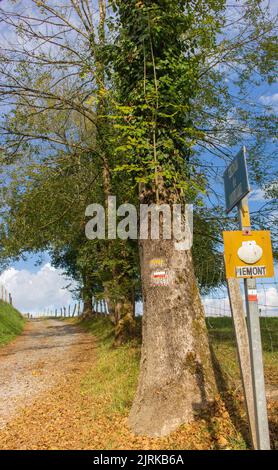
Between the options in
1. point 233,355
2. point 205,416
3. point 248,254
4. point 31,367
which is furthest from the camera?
point 31,367

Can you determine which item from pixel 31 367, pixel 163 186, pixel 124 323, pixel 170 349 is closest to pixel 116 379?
pixel 170 349

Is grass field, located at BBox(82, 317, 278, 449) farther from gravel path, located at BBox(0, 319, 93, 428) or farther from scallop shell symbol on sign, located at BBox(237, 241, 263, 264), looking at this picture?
scallop shell symbol on sign, located at BBox(237, 241, 263, 264)

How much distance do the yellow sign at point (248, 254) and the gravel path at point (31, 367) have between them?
5.83m

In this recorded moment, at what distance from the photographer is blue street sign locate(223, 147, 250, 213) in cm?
438

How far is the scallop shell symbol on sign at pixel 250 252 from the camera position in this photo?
4359mm

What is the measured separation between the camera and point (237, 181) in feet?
15.1

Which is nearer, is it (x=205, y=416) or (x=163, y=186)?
(x=205, y=416)

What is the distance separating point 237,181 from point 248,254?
0.79m

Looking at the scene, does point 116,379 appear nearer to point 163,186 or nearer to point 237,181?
point 163,186

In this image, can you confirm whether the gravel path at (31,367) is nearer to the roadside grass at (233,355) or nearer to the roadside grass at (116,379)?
the roadside grass at (116,379)

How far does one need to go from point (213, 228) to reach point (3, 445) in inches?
300

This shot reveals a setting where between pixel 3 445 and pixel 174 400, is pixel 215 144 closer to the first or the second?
pixel 174 400

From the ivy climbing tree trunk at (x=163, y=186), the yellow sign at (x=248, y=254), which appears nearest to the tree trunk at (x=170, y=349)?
the ivy climbing tree trunk at (x=163, y=186)

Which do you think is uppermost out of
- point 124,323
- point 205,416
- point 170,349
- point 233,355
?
point 124,323
